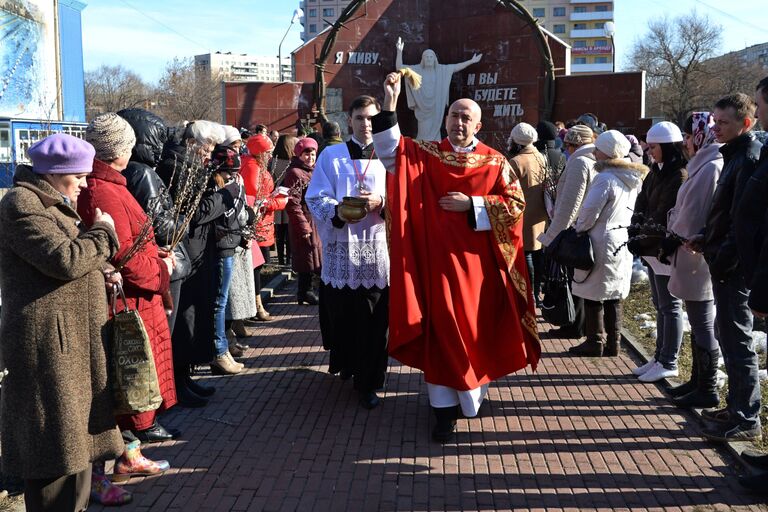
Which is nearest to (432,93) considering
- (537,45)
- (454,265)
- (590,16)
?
(537,45)

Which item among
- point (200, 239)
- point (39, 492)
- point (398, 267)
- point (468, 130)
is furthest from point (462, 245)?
point (39, 492)

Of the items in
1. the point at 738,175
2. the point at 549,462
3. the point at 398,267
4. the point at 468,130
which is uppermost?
the point at 468,130

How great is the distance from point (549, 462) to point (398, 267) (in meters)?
1.48

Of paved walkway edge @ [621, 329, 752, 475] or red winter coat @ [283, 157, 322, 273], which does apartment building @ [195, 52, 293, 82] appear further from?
paved walkway edge @ [621, 329, 752, 475]

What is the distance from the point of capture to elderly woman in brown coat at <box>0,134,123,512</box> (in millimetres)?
3094

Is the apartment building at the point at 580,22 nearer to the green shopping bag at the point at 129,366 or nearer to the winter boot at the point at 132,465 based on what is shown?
the winter boot at the point at 132,465

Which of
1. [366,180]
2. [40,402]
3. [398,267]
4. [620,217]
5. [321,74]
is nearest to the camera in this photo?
[40,402]

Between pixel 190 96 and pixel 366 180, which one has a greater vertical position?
pixel 190 96

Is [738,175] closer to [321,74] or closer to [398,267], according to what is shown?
[398,267]

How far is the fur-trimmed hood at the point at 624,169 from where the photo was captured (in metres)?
6.30

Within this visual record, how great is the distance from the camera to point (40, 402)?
3.18 meters

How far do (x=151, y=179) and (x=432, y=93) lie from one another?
14275 mm

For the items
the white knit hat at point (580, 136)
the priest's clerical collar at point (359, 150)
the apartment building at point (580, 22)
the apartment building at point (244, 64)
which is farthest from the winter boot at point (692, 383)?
the apartment building at point (244, 64)

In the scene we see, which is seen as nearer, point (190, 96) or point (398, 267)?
point (398, 267)
